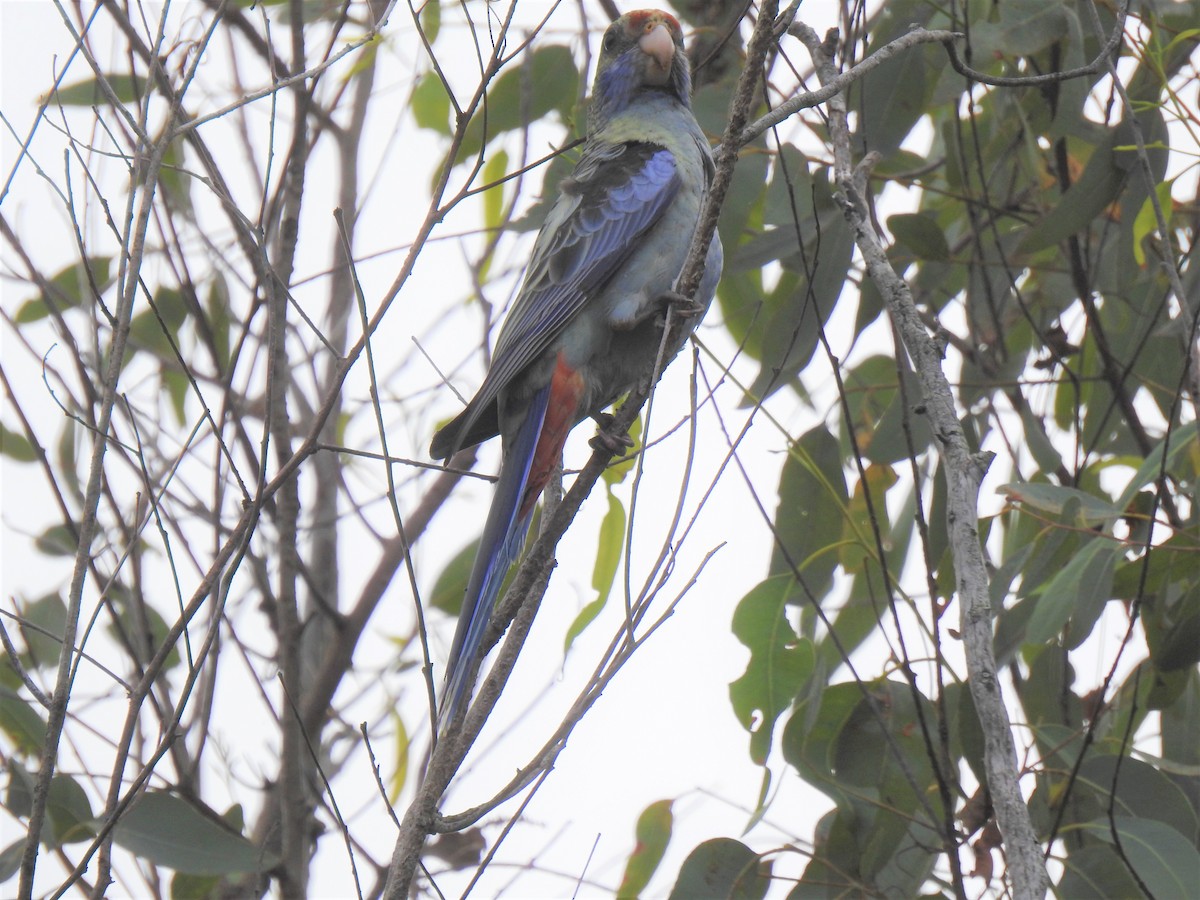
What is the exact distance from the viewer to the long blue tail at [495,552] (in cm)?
226

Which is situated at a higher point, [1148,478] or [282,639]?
[282,639]

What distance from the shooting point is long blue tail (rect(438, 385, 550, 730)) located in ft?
7.43

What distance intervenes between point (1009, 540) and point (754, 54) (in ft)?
5.20

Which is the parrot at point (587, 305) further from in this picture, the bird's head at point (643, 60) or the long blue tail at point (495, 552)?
the bird's head at point (643, 60)

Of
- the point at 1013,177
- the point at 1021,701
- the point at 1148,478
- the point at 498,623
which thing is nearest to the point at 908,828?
the point at 1021,701

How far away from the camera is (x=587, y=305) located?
9.71 feet

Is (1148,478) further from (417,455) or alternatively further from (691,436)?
(417,455)

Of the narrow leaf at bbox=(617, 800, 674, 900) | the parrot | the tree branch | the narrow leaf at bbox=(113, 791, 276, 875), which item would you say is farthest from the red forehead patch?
the narrow leaf at bbox=(113, 791, 276, 875)

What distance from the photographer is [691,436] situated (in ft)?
6.41

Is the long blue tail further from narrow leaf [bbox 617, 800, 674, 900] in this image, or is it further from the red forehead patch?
the red forehead patch

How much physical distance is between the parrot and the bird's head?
281mm

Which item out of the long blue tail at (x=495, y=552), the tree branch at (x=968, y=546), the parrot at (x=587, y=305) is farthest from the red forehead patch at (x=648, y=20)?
the tree branch at (x=968, y=546)

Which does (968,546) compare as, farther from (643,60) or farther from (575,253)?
(643,60)

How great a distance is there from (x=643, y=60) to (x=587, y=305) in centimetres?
85
